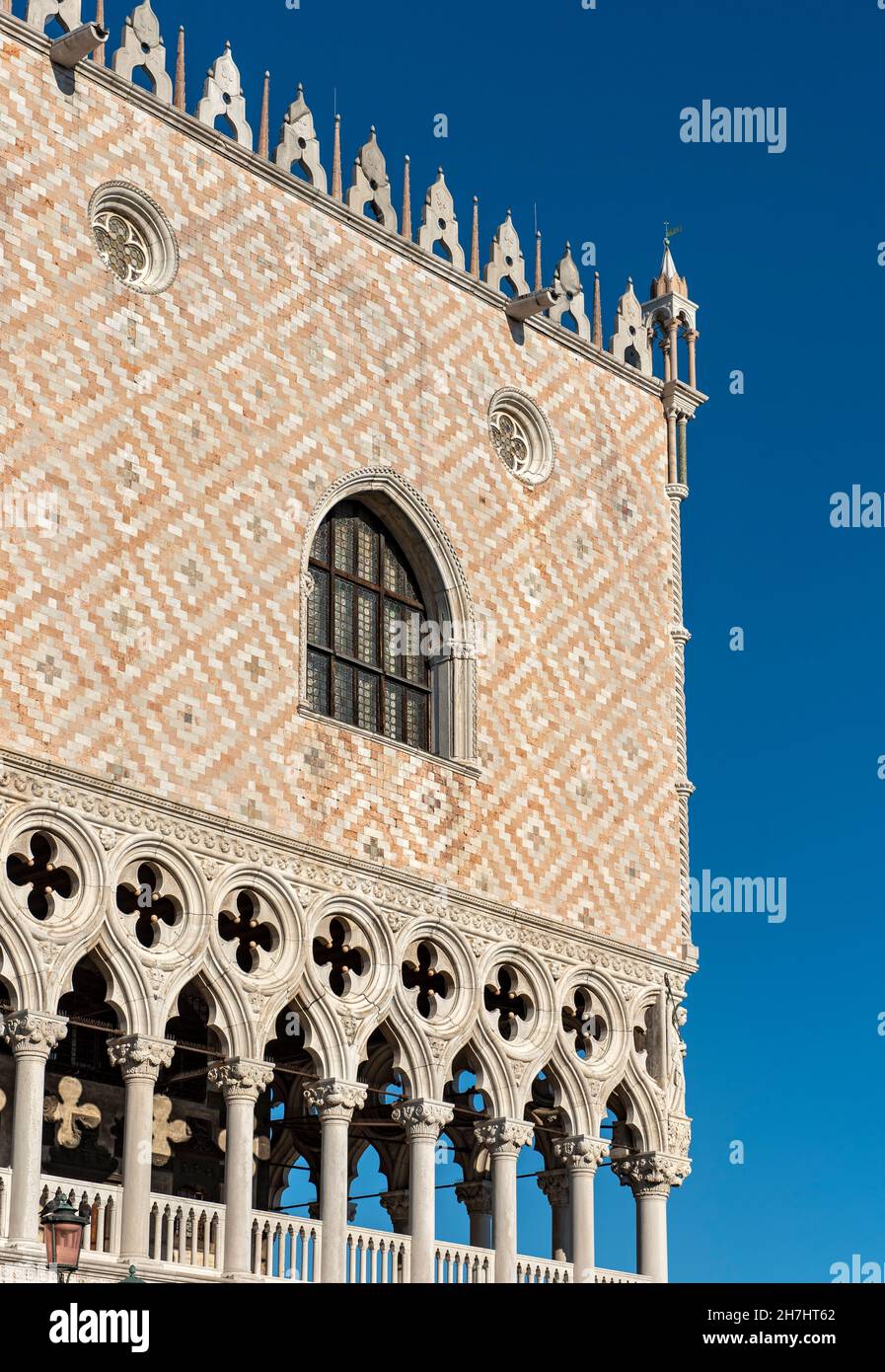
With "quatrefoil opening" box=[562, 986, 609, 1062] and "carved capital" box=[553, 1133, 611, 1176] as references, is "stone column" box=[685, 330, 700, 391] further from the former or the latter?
"carved capital" box=[553, 1133, 611, 1176]

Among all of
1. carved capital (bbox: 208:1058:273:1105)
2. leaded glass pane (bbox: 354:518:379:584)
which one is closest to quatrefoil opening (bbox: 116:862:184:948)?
carved capital (bbox: 208:1058:273:1105)

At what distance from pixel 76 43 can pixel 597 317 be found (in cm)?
795

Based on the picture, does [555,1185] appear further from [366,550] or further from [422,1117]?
[366,550]

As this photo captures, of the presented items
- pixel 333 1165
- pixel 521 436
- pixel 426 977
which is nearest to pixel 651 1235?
pixel 426 977

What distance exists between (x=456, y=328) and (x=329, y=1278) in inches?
389

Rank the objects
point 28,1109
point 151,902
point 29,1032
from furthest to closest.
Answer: point 151,902
point 29,1032
point 28,1109

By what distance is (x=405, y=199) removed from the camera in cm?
2550

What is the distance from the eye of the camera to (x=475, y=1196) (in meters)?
26.3

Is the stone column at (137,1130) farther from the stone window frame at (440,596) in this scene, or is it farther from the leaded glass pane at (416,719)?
the leaded glass pane at (416,719)

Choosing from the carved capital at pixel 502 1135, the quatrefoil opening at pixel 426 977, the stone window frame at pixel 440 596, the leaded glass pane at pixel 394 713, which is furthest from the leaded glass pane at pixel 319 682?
the carved capital at pixel 502 1135

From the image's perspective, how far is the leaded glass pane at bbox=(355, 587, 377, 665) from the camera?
79.6 feet
